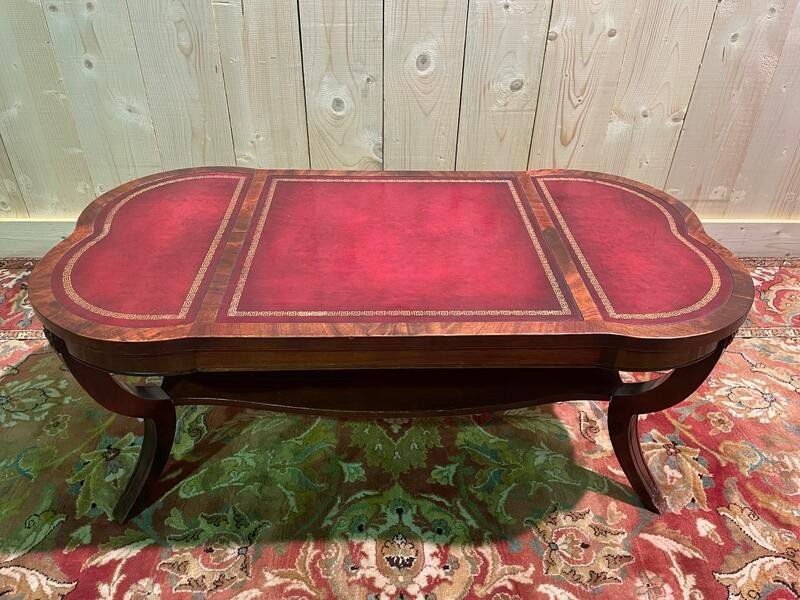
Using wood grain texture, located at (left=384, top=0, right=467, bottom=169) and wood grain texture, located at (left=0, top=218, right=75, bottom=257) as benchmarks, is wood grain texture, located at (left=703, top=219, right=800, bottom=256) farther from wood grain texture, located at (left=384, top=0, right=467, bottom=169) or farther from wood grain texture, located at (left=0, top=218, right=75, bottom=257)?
wood grain texture, located at (left=0, top=218, right=75, bottom=257)

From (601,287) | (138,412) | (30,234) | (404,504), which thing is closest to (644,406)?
(601,287)

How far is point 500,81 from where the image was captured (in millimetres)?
2209

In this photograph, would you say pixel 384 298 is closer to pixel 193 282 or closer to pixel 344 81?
pixel 193 282

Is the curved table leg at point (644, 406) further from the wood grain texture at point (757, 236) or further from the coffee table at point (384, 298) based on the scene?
the wood grain texture at point (757, 236)

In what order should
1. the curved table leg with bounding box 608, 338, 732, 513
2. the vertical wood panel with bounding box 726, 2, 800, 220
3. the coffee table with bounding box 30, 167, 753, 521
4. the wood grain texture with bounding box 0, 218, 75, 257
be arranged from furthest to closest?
1. the wood grain texture with bounding box 0, 218, 75, 257
2. the vertical wood panel with bounding box 726, 2, 800, 220
3. the curved table leg with bounding box 608, 338, 732, 513
4. the coffee table with bounding box 30, 167, 753, 521

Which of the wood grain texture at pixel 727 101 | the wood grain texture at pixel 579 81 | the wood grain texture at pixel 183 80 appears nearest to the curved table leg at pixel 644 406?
the wood grain texture at pixel 579 81

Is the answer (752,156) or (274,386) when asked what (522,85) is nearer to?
(752,156)

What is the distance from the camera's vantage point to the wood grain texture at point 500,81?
2.08 m

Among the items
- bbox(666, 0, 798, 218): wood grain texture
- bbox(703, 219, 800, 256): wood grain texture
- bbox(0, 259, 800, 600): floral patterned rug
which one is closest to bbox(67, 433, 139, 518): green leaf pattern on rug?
bbox(0, 259, 800, 600): floral patterned rug

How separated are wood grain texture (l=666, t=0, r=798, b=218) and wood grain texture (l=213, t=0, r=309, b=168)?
4.93 feet

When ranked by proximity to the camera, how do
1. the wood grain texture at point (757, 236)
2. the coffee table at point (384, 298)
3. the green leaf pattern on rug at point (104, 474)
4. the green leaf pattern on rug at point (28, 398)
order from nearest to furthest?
the coffee table at point (384, 298), the green leaf pattern on rug at point (104, 474), the green leaf pattern on rug at point (28, 398), the wood grain texture at point (757, 236)

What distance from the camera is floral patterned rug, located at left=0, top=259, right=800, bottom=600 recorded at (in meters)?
1.50

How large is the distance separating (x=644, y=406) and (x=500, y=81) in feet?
4.26

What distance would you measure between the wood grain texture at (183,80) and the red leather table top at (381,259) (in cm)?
47
